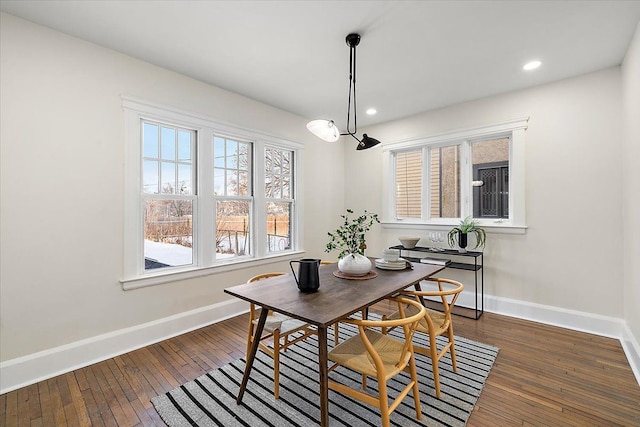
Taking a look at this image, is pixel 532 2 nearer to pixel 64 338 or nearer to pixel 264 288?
pixel 264 288

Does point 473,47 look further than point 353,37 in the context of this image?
Yes

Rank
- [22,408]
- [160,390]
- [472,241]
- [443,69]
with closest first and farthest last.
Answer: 1. [22,408]
2. [160,390]
3. [443,69]
4. [472,241]

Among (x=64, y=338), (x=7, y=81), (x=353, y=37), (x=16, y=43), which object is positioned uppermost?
(x=353, y=37)

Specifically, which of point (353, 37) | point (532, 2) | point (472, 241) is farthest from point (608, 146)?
point (353, 37)

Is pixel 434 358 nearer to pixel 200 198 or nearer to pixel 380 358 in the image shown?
pixel 380 358

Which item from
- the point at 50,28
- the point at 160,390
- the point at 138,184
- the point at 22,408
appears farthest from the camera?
the point at 138,184

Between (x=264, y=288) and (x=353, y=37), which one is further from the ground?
(x=353, y=37)

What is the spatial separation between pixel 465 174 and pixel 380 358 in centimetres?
315

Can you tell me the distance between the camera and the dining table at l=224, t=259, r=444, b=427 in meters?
1.45

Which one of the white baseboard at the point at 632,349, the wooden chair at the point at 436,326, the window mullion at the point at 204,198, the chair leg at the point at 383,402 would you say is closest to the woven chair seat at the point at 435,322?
the wooden chair at the point at 436,326

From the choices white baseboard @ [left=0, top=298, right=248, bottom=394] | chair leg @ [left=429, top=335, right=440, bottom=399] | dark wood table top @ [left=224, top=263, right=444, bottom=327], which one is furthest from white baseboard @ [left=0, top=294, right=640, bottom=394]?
chair leg @ [left=429, top=335, right=440, bottom=399]

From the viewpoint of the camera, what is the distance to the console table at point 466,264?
349 cm

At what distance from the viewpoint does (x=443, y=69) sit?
2943mm

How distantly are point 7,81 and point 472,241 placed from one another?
191 inches
